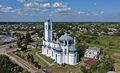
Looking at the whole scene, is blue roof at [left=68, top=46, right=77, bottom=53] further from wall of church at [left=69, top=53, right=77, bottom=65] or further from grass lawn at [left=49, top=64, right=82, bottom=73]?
grass lawn at [left=49, top=64, right=82, bottom=73]

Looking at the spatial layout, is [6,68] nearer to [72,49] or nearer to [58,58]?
[58,58]

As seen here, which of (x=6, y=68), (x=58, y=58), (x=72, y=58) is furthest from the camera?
(x=58, y=58)

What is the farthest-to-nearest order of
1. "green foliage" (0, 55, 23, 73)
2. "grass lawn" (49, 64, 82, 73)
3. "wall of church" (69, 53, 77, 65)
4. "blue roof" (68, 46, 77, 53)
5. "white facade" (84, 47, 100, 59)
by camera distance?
1. "white facade" (84, 47, 100, 59)
2. "wall of church" (69, 53, 77, 65)
3. "blue roof" (68, 46, 77, 53)
4. "grass lawn" (49, 64, 82, 73)
5. "green foliage" (0, 55, 23, 73)

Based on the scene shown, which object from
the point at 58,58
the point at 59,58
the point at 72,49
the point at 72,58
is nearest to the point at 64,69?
the point at 72,58

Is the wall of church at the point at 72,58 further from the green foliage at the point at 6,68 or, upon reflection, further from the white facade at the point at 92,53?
the green foliage at the point at 6,68

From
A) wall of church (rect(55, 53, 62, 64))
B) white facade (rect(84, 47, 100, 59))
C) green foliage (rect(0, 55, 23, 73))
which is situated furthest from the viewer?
white facade (rect(84, 47, 100, 59))

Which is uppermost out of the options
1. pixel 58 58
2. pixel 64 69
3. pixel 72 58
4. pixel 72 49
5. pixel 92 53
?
pixel 72 49

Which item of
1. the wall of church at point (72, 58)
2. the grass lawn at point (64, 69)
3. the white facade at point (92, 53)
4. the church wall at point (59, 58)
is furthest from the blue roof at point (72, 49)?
the white facade at point (92, 53)

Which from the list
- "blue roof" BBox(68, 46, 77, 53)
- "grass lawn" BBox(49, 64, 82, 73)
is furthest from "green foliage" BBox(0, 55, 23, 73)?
"blue roof" BBox(68, 46, 77, 53)

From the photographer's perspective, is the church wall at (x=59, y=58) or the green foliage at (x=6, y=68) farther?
the church wall at (x=59, y=58)

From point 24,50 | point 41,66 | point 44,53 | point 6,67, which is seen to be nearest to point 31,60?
point 41,66

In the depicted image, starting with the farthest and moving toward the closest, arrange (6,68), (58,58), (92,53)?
(92,53), (58,58), (6,68)

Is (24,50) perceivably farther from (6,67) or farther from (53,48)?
(6,67)
